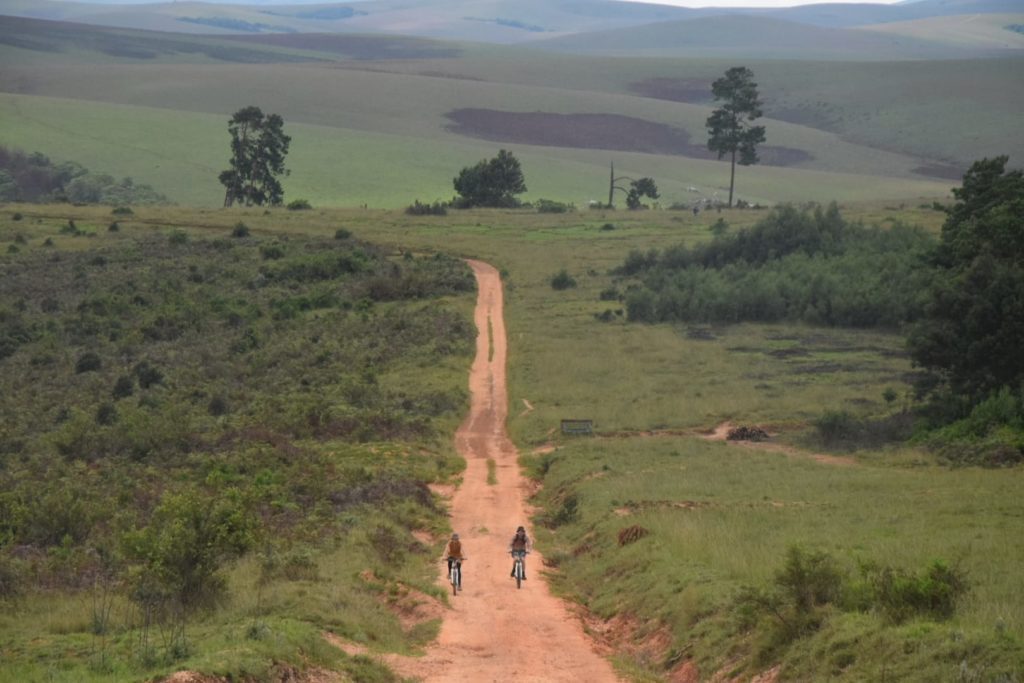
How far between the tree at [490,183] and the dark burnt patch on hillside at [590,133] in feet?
161

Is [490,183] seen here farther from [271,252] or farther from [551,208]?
[271,252]

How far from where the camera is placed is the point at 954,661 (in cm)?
1238

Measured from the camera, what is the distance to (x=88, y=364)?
4641 cm

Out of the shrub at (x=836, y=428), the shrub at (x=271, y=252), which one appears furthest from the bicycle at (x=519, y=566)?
the shrub at (x=271, y=252)

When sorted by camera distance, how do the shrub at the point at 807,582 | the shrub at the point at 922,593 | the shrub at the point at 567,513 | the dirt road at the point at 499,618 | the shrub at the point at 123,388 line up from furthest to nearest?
the shrub at the point at 123,388, the shrub at the point at 567,513, the dirt road at the point at 499,618, the shrub at the point at 807,582, the shrub at the point at 922,593

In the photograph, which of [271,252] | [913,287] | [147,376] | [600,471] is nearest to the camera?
[600,471]

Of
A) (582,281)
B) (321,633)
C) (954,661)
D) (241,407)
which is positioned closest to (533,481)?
(241,407)

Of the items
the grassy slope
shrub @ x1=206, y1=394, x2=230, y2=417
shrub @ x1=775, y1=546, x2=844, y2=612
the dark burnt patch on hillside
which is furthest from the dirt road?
the dark burnt patch on hillside

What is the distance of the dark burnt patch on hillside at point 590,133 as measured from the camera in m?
159

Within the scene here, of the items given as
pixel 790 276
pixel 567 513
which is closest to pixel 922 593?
pixel 567 513

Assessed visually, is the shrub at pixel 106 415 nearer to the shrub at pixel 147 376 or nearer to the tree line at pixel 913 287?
the shrub at pixel 147 376

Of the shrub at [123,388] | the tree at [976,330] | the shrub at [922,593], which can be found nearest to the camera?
the shrub at [922,593]

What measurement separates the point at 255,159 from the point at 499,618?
94142mm

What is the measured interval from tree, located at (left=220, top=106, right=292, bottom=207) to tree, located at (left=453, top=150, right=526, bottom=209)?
49.1 ft
